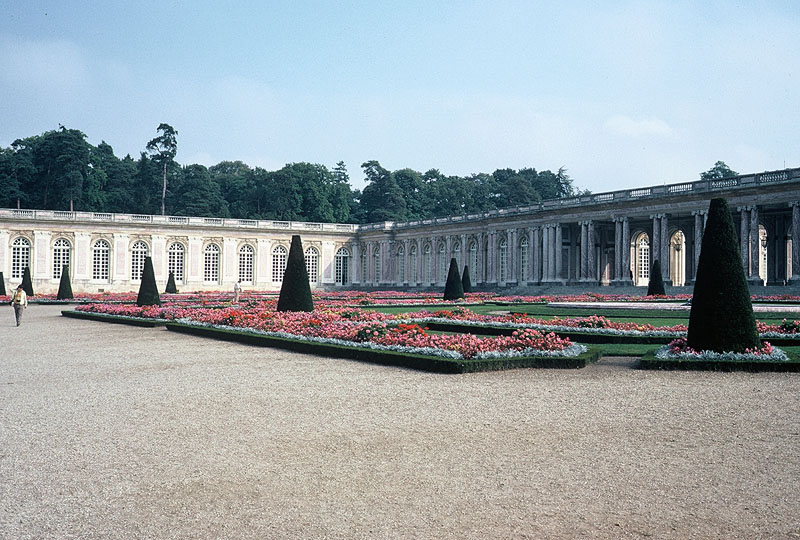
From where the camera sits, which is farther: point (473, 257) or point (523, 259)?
point (473, 257)

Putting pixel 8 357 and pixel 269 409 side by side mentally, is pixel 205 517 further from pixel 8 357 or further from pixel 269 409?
pixel 8 357

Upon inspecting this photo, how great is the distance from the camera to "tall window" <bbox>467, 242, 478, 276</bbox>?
6294 centimetres

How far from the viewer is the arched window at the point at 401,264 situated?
70.1 m

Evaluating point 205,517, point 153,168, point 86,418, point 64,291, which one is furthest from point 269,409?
point 153,168

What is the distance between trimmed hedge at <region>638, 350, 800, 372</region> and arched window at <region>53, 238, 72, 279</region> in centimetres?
5775

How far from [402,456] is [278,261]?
64.7 m

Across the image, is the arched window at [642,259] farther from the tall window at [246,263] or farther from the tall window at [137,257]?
the tall window at [137,257]

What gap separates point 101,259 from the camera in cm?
6253

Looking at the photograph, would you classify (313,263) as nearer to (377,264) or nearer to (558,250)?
(377,264)

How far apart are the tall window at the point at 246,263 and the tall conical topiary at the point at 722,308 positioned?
58.3m

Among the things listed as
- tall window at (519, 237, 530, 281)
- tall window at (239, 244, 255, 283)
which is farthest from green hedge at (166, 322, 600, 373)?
tall window at (239, 244, 255, 283)

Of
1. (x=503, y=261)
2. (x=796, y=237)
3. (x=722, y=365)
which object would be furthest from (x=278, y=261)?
(x=722, y=365)

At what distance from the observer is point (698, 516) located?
5.34 meters

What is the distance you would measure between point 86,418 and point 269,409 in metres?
2.13
